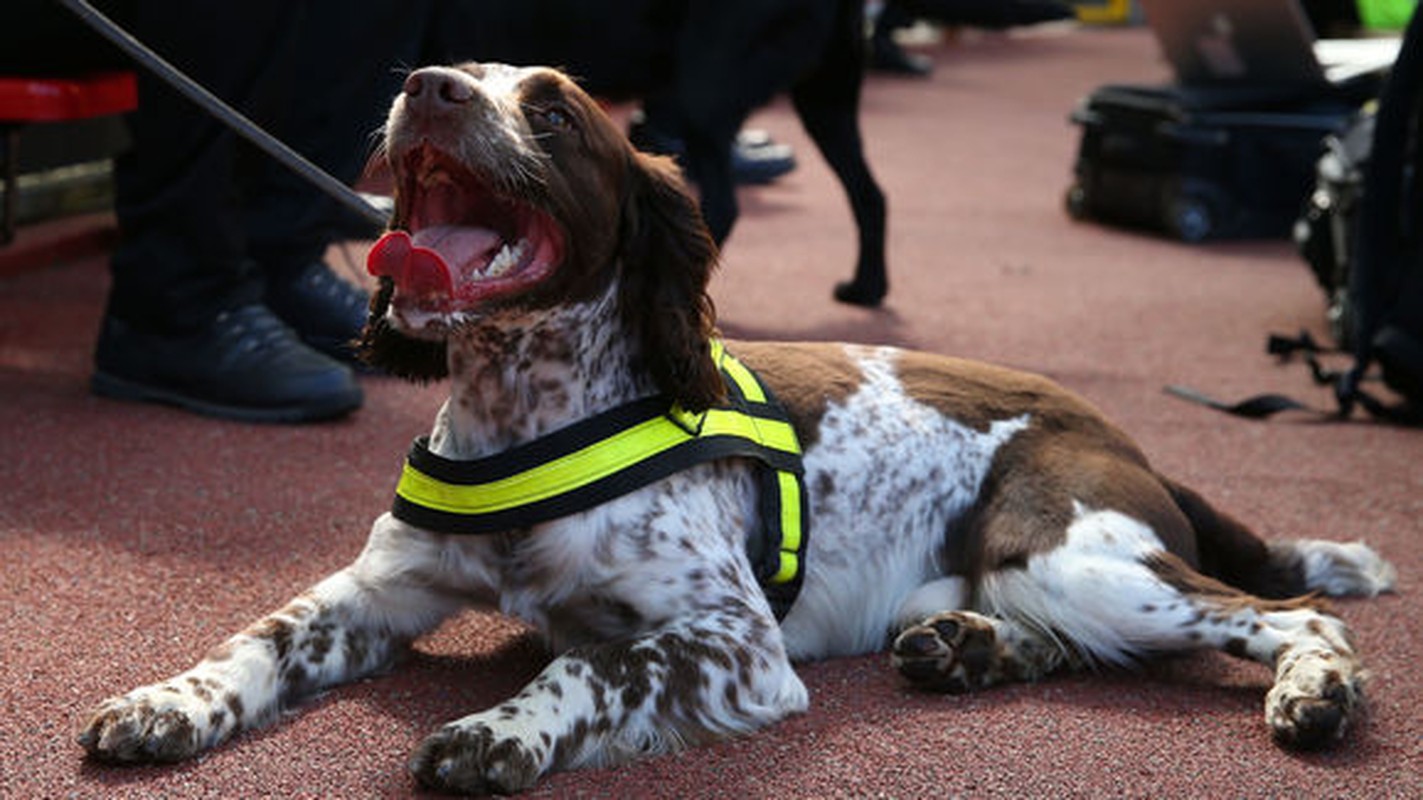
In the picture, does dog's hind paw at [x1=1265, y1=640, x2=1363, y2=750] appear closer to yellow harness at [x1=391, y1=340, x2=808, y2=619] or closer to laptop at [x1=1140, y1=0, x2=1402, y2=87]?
yellow harness at [x1=391, y1=340, x2=808, y2=619]

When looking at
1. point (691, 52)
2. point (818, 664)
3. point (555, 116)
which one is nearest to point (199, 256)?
point (691, 52)

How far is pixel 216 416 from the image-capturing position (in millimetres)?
4473

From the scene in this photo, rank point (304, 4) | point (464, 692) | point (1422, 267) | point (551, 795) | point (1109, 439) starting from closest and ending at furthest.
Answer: point (551, 795) < point (464, 692) < point (1109, 439) < point (304, 4) < point (1422, 267)

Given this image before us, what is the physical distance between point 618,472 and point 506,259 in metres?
0.36

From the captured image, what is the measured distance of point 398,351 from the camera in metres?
2.90

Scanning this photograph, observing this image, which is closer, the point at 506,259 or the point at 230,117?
the point at 506,259

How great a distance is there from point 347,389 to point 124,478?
69 centimetres

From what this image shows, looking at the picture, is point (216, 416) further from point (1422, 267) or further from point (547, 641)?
point (1422, 267)

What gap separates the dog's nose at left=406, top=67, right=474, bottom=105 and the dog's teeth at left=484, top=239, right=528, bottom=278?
9.0 inches

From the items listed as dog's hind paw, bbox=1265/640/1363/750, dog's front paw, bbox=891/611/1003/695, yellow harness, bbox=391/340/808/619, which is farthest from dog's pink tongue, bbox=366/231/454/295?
dog's hind paw, bbox=1265/640/1363/750

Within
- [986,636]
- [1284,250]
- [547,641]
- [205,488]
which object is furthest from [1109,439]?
[1284,250]

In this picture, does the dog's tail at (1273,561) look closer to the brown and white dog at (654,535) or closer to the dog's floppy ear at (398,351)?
the brown and white dog at (654,535)

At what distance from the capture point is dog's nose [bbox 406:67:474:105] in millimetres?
2523

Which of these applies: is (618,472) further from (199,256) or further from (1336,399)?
(1336,399)
